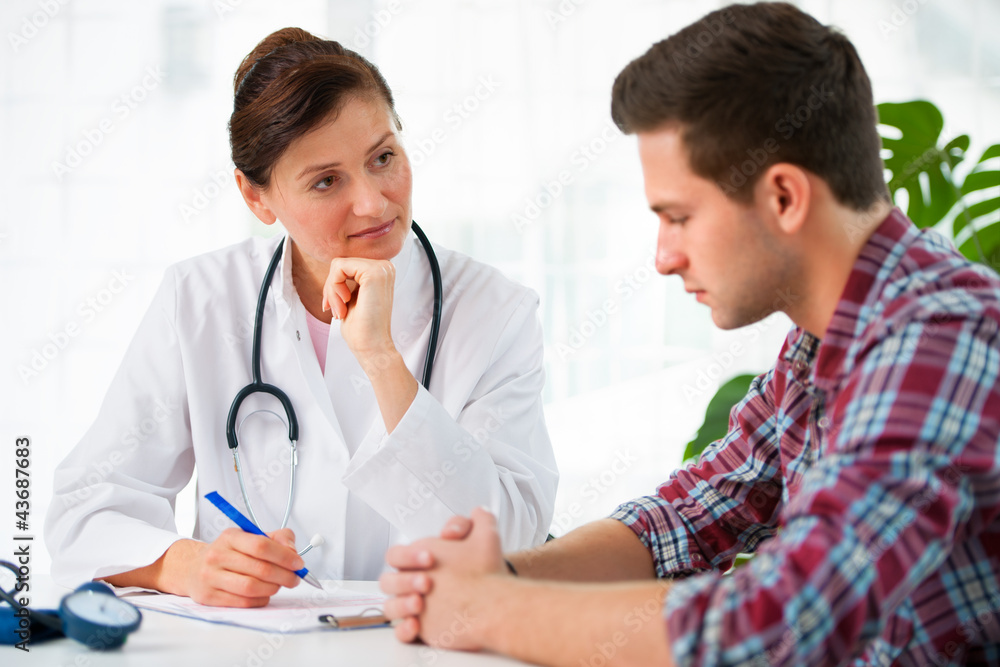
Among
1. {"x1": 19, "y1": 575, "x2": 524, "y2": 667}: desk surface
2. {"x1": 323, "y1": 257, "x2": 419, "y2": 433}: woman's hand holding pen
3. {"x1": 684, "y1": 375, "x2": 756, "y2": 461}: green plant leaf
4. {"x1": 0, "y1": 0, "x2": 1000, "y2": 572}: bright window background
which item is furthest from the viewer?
{"x1": 0, "y1": 0, "x2": 1000, "y2": 572}: bright window background

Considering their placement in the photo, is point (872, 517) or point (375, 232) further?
point (375, 232)

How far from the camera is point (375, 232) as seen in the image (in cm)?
146

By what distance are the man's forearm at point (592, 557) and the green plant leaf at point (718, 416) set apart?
855 mm

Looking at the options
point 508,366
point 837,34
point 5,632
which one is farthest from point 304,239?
point 837,34

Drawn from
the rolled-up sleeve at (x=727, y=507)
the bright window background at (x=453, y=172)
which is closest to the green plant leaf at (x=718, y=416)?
the rolled-up sleeve at (x=727, y=507)

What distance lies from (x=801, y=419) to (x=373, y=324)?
0.71 m

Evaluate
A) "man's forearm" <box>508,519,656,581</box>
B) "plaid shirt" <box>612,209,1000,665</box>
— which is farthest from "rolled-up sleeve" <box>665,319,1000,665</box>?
"man's forearm" <box>508,519,656,581</box>

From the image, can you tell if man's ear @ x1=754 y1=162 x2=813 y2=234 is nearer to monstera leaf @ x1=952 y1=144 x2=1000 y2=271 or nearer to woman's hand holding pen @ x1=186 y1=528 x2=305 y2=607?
woman's hand holding pen @ x1=186 y1=528 x2=305 y2=607

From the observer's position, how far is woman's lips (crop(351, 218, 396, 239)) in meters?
1.46

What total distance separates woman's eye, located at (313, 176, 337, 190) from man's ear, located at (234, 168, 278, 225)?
16 cm

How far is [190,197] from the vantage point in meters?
2.78

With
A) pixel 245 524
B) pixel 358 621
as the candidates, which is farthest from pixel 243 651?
pixel 245 524

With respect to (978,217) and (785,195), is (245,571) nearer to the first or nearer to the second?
(785,195)

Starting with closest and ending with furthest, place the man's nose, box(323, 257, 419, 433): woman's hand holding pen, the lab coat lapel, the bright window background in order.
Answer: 1. the man's nose
2. box(323, 257, 419, 433): woman's hand holding pen
3. the lab coat lapel
4. the bright window background
